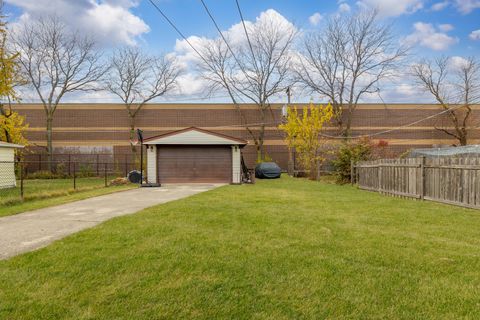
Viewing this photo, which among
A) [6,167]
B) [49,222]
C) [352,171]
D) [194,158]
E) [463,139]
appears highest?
[463,139]

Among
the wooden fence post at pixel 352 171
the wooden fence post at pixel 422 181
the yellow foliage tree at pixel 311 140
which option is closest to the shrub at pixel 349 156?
the wooden fence post at pixel 352 171

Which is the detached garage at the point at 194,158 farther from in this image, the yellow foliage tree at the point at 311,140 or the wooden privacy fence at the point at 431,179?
the wooden privacy fence at the point at 431,179

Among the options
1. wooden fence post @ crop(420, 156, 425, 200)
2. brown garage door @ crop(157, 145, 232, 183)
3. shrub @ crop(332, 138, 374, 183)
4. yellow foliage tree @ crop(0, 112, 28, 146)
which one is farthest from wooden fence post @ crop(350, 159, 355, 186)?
yellow foliage tree @ crop(0, 112, 28, 146)

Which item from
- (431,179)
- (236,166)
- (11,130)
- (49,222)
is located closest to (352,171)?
(236,166)

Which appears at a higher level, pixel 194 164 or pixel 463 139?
pixel 463 139

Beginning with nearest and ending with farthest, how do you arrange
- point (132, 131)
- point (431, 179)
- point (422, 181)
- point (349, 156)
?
point (431, 179) < point (422, 181) < point (349, 156) < point (132, 131)

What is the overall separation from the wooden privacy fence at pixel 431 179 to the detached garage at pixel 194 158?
24.7ft

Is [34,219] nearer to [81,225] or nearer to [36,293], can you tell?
[81,225]

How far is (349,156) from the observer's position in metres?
16.4

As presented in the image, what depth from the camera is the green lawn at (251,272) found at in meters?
2.75

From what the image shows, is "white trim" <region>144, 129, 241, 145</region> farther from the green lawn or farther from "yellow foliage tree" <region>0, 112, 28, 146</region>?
"yellow foliage tree" <region>0, 112, 28, 146</region>

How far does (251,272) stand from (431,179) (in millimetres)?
7699

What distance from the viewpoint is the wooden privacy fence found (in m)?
7.85

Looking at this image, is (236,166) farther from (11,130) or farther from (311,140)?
(11,130)
